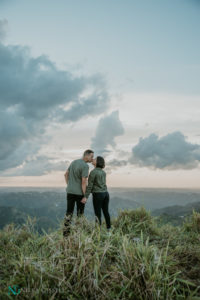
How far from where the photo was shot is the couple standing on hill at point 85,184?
270 inches

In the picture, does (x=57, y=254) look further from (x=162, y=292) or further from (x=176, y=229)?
(x=176, y=229)

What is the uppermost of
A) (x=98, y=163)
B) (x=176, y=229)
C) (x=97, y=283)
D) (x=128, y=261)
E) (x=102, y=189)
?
(x=98, y=163)

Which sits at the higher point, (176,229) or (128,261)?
(128,261)

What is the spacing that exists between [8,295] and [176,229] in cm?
663

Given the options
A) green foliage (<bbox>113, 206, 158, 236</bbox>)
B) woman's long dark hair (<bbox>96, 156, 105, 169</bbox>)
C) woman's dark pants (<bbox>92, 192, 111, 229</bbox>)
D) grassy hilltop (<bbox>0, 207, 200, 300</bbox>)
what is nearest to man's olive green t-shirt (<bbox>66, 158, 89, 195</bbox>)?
woman's long dark hair (<bbox>96, 156, 105, 169</bbox>)

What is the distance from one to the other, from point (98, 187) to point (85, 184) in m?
0.45

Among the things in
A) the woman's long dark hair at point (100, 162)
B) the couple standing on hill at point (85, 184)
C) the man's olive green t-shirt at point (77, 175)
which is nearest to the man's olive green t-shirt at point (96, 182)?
the couple standing on hill at point (85, 184)

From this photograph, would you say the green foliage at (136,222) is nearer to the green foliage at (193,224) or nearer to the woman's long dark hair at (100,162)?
the green foliage at (193,224)

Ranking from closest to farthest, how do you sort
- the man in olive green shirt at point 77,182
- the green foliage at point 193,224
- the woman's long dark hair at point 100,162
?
the man in olive green shirt at point 77,182, the woman's long dark hair at point 100,162, the green foliage at point 193,224

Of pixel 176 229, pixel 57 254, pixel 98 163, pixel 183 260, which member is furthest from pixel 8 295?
pixel 176 229

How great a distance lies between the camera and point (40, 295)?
123 inches

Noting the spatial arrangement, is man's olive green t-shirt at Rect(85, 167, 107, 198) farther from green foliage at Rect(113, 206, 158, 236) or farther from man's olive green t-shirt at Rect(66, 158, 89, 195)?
green foliage at Rect(113, 206, 158, 236)

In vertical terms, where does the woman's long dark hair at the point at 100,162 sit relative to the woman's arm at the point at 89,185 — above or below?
above

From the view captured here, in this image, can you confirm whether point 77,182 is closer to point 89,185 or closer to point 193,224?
point 89,185
